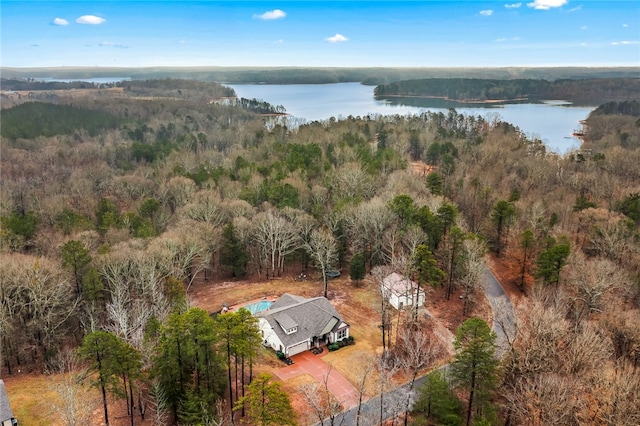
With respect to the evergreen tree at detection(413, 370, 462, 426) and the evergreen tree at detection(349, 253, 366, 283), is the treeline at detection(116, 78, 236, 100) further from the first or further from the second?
the evergreen tree at detection(413, 370, 462, 426)

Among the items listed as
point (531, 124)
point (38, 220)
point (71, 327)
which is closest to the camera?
point (71, 327)

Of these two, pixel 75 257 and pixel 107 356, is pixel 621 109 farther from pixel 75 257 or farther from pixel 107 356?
pixel 107 356

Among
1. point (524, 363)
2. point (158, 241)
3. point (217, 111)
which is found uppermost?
point (217, 111)

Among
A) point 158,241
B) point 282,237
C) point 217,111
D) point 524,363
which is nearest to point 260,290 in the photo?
point 282,237

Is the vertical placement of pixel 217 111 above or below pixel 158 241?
above

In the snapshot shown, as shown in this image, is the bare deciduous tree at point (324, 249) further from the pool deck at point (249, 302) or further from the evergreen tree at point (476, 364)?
the evergreen tree at point (476, 364)

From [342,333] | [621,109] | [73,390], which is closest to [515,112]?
[621,109]

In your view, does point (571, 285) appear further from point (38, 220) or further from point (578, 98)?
point (578, 98)
